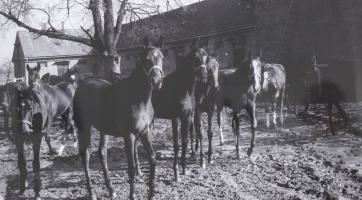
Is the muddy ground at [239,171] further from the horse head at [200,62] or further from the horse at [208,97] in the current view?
the horse head at [200,62]

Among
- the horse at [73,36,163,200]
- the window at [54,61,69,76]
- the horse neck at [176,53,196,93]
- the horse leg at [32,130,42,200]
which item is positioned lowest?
the horse leg at [32,130,42,200]

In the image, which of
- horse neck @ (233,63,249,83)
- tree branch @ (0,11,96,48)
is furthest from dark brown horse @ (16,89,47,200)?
tree branch @ (0,11,96,48)

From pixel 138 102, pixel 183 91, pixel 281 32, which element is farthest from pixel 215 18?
pixel 138 102

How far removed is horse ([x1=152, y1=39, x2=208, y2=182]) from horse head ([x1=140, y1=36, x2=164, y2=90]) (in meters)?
1.37

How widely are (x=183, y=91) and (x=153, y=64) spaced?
157 centimetres

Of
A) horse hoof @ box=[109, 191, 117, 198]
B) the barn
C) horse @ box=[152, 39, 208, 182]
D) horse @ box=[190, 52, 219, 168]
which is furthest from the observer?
the barn

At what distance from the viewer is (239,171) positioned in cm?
616

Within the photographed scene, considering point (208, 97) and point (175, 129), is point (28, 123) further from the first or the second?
point (208, 97)

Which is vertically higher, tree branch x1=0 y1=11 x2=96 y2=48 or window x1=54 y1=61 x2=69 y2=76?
window x1=54 y1=61 x2=69 y2=76

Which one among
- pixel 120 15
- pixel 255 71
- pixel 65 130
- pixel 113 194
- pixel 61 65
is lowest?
pixel 113 194

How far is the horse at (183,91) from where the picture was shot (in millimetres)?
5766

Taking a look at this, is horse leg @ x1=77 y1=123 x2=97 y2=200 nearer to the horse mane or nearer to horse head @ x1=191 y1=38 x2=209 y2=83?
horse head @ x1=191 y1=38 x2=209 y2=83

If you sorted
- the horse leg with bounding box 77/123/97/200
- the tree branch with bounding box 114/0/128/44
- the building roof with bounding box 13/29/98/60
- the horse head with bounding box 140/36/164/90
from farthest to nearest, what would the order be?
the building roof with bounding box 13/29/98/60, the tree branch with bounding box 114/0/128/44, the horse leg with bounding box 77/123/97/200, the horse head with bounding box 140/36/164/90

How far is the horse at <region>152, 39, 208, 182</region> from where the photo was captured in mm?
5766
